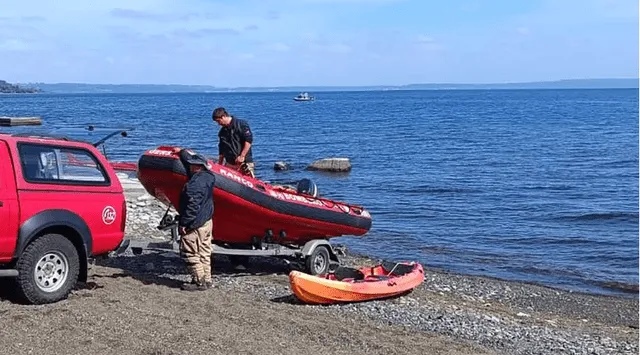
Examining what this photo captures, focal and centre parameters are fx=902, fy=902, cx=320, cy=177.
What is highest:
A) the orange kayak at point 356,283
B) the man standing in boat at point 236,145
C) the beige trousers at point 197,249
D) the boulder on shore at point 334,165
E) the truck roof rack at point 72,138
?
the truck roof rack at point 72,138

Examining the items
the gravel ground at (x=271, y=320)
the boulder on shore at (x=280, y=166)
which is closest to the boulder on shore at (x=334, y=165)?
the boulder on shore at (x=280, y=166)

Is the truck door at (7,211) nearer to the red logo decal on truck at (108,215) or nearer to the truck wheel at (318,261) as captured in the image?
the red logo decal on truck at (108,215)

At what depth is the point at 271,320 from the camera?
354 inches

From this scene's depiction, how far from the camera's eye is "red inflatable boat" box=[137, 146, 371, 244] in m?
11.1

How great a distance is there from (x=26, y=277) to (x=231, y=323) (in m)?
2.03

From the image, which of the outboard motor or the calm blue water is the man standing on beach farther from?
the calm blue water

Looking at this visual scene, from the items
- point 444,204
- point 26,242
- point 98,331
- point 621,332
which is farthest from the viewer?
point 444,204

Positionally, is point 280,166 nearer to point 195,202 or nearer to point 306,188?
point 306,188

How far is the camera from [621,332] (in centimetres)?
1136

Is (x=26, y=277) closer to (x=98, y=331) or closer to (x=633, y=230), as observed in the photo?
(x=98, y=331)

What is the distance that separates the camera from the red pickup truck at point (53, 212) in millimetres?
8586

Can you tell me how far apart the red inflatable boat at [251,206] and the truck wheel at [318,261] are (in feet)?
0.76

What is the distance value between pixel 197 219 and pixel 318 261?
2550 mm

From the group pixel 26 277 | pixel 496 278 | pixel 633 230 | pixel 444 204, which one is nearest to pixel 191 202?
pixel 26 277
